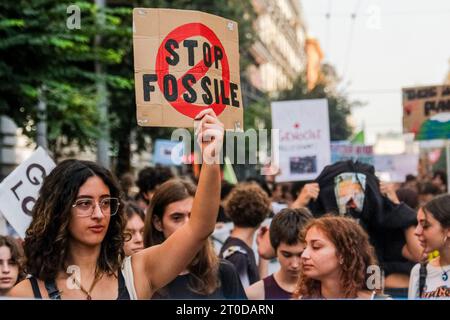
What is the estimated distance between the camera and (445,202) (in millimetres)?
3439

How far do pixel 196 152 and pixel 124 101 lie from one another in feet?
40.8

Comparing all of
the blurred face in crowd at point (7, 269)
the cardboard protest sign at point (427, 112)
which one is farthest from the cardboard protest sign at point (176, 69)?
the cardboard protest sign at point (427, 112)

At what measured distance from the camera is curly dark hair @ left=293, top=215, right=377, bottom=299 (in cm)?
287

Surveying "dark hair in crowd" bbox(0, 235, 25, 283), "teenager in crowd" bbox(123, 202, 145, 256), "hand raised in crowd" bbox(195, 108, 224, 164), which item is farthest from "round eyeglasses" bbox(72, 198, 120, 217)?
"teenager in crowd" bbox(123, 202, 145, 256)

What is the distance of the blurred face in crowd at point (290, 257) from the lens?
360 centimetres

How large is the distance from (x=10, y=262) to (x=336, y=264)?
1413 mm

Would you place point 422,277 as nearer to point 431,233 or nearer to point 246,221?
point 431,233

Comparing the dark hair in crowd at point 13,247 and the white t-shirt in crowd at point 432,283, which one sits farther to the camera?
the dark hair in crowd at point 13,247

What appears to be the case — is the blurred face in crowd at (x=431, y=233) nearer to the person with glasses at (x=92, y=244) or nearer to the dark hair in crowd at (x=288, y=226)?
the dark hair in crowd at (x=288, y=226)

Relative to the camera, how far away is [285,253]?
3.69 m

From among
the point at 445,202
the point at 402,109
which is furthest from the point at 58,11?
the point at 445,202

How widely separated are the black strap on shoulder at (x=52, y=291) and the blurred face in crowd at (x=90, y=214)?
0.16 metres

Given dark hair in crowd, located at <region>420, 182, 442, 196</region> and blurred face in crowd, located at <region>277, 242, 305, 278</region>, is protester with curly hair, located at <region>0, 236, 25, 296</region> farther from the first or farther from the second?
dark hair in crowd, located at <region>420, 182, 442, 196</region>

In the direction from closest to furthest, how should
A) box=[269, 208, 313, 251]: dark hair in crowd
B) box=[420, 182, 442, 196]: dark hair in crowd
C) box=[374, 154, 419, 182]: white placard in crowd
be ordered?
box=[269, 208, 313, 251]: dark hair in crowd
box=[420, 182, 442, 196]: dark hair in crowd
box=[374, 154, 419, 182]: white placard in crowd
